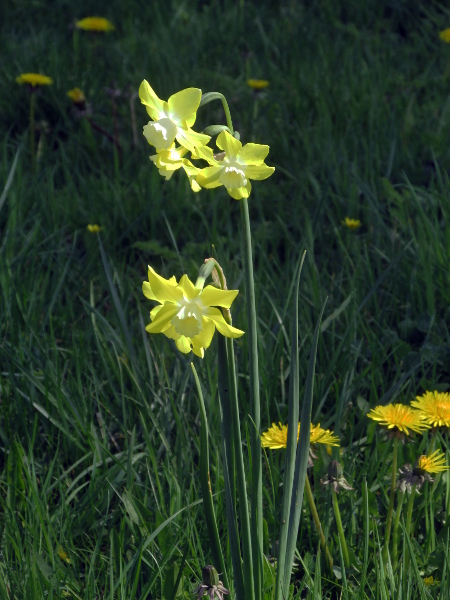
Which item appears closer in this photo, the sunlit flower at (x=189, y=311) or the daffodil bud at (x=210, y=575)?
the sunlit flower at (x=189, y=311)

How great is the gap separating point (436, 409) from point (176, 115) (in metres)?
0.69

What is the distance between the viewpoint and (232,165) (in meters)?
0.91

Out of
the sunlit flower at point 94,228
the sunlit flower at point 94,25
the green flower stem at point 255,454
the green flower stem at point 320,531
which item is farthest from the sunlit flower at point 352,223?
the sunlit flower at point 94,25

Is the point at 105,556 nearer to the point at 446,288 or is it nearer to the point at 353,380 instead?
the point at 353,380

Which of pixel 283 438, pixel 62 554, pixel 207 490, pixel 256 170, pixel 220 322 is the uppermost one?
pixel 256 170

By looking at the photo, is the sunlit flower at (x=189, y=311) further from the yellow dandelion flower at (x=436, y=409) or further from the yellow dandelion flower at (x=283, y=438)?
the yellow dandelion flower at (x=436, y=409)

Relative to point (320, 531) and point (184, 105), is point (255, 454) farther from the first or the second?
point (184, 105)

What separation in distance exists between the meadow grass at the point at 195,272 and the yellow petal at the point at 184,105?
1.73 ft

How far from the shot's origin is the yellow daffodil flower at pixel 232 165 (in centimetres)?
90

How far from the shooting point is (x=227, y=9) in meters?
3.93

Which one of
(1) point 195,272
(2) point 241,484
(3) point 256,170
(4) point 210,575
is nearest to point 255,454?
(2) point 241,484

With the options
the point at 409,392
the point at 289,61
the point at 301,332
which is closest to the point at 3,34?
the point at 289,61

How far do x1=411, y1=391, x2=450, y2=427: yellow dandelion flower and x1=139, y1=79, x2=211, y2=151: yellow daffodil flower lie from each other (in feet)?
2.08

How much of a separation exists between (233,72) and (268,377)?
211 cm
